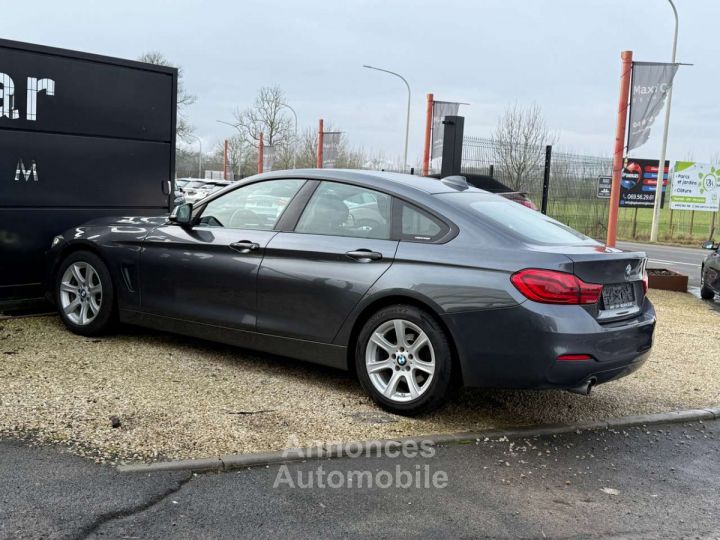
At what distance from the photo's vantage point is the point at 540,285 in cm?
435

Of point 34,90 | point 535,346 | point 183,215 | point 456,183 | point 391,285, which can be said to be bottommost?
point 535,346

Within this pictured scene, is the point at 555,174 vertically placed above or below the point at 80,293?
above

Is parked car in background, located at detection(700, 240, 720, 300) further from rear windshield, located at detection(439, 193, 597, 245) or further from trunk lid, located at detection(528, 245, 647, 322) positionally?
trunk lid, located at detection(528, 245, 647, 322)

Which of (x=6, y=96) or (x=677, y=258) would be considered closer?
(x=6, y=96)

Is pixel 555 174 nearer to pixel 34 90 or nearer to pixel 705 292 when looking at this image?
pixel 705 292

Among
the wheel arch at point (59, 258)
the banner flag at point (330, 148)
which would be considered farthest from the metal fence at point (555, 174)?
the wheel arch at point (59, 258)

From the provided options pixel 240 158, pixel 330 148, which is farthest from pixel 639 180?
pixel 240 158

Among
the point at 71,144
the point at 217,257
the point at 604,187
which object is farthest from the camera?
the point at 604,187

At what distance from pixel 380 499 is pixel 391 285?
1.52 m

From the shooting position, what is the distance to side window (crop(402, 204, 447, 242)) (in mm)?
4840

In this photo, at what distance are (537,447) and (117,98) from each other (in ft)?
18.1

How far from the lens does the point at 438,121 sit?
2105 cm

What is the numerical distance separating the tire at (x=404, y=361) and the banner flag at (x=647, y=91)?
9261 mm

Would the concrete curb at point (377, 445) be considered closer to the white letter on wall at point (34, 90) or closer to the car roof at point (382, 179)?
the car roof at point (382, 179)
